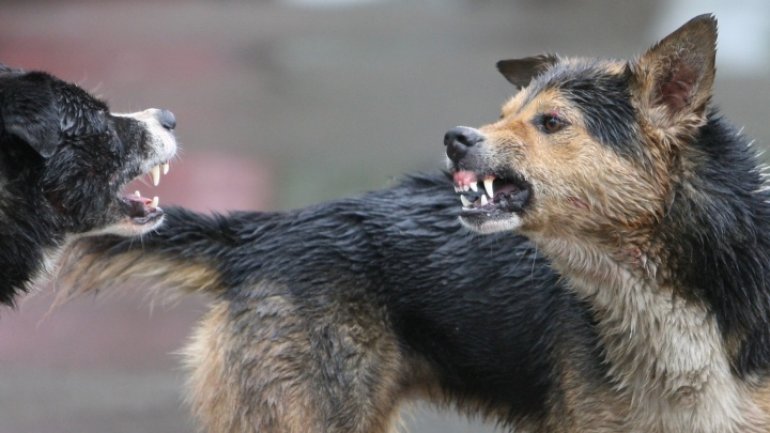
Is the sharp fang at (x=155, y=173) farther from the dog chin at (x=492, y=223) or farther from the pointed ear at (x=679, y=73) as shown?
the pointed ear at (x=679, y=73)

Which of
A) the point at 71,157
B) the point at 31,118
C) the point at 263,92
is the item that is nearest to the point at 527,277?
the point at 71,157

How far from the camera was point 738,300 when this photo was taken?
476 centimetres

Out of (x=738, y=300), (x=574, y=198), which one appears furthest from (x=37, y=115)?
(x=738, y=300)

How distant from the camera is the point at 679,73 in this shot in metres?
4.76

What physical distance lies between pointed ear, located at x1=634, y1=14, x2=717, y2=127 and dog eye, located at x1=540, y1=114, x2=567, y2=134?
31 cm

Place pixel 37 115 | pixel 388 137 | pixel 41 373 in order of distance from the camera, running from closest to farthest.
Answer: pixel 37 115, pixel 41 373, pixel 388 137

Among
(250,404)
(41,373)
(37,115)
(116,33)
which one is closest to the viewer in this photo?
(37,115)

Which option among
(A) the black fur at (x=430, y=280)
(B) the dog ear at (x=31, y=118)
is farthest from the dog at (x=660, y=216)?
(B) the dog ear at (x=31, y=118)

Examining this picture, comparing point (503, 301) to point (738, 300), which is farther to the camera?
point (503, 301)

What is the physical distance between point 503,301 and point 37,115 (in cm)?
197

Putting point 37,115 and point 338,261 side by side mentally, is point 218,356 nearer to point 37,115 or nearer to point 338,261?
point 338,261

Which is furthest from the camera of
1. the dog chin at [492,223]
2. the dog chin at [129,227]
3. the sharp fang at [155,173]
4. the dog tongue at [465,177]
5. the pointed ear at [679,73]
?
the sharp fang at [155,173]

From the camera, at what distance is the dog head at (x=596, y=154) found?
473 cm

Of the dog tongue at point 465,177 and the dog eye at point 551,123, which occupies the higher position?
the dog eye at point 551,123
